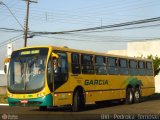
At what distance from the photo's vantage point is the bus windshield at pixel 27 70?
67.0 ft

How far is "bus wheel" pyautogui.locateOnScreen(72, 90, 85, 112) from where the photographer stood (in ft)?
72.6

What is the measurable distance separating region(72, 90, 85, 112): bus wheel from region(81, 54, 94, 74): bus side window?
1.22 metres

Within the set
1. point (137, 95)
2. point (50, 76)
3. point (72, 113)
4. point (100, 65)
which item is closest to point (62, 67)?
point (50, 76)

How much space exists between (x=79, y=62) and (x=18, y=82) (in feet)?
11.4

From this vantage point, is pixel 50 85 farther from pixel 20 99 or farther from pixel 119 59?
pixel 119 59

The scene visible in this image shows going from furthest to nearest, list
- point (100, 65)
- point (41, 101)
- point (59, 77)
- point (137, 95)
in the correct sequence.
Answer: point (137, 95), point (100, 65), point (59, 77), point (41, 101)

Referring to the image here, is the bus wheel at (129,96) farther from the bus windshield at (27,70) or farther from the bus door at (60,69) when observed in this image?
the bus windshield at (27,70)

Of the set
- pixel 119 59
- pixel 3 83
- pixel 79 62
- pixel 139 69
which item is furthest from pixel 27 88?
pixel 3 83

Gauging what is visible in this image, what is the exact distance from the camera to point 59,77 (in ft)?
68.7

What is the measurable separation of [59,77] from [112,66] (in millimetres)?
6225

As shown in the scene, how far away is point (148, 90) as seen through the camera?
32094 millimetres

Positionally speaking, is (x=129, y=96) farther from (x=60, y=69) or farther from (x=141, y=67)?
(x=60, y=69)

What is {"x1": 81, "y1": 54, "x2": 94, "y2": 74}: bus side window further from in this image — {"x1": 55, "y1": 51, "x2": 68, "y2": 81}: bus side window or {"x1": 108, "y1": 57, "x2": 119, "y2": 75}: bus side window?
{"x1": 108, "y1": 57, "x2": 119, "y2": 75}: bus side window

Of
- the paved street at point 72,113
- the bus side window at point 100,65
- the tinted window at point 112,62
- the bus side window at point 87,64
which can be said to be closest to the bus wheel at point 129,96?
the paved street at point 72,113
